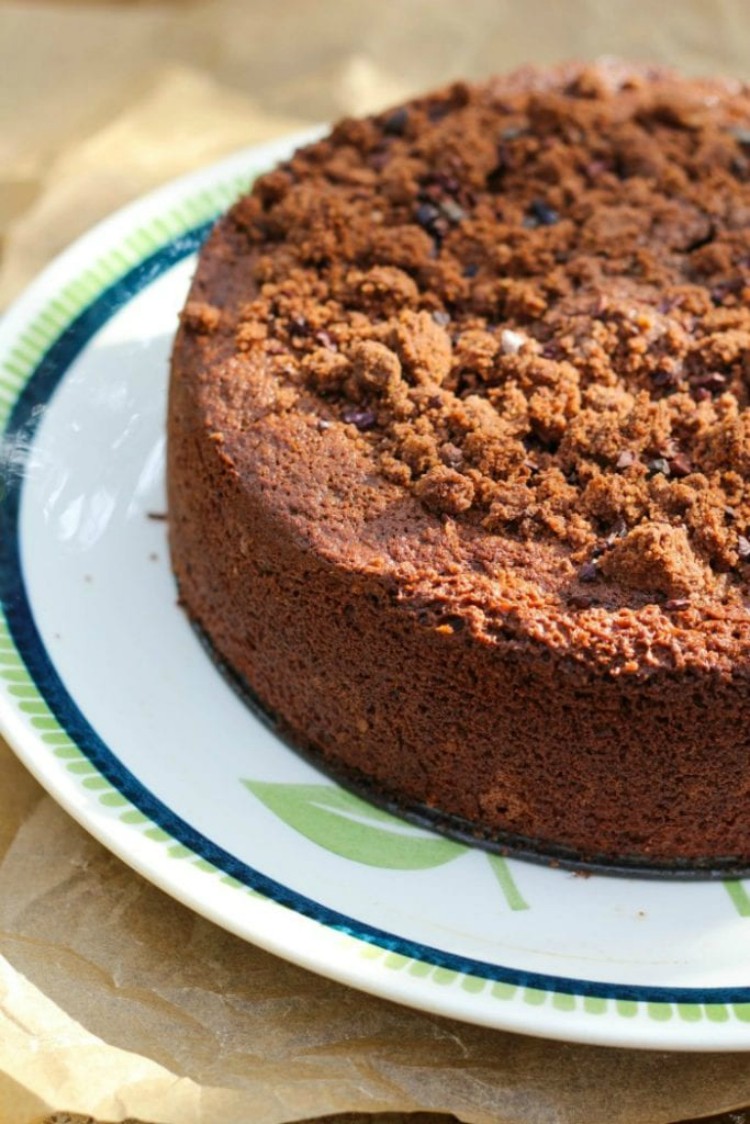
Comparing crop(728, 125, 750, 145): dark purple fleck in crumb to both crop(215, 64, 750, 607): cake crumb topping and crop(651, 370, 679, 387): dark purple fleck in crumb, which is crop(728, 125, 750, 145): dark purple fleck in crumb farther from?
crop(651, 370, 679, 387): dark purple fleck in crumb

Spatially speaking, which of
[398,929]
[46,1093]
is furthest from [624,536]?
[46,1093]

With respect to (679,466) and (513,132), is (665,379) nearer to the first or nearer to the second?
(679,466)

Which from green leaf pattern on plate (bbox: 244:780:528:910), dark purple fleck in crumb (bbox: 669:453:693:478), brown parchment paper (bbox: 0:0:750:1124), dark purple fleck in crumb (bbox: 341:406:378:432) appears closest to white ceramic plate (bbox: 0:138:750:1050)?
green leaf pattern on plate (bbox: 244:780:528:910)

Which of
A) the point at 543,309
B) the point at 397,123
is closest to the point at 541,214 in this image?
the point at 543,309

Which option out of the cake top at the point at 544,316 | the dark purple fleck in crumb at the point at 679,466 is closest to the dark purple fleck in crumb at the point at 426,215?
the cake top at the point at 544,316

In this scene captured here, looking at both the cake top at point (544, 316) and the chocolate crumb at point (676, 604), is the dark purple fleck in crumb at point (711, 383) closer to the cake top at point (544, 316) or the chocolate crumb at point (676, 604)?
the cake top at point (544, 316)

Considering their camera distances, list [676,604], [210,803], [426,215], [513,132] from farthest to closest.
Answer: [513,132], [426,215], [210,803], [676,604]
